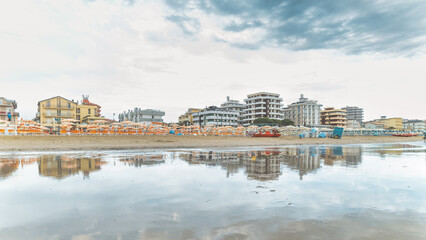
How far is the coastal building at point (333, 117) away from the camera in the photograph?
15485 centimetres

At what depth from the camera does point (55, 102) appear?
89750mm

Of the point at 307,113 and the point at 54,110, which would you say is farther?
the point at 307,113

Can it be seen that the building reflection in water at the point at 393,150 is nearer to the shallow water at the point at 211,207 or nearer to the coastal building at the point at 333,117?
the shallow water at the point at 211,207

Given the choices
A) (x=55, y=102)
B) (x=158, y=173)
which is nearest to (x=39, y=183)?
(x=158, y=173)

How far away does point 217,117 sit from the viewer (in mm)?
123625

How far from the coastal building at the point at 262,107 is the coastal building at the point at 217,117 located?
708 centimetres

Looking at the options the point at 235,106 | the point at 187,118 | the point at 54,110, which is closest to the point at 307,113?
the point at 235,106

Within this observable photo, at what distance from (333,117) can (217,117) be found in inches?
2999

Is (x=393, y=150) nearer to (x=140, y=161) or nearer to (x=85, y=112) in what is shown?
(x=140, y=161)

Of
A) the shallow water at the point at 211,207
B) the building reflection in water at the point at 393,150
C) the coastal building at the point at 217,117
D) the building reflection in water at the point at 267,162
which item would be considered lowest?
the building reflection in water at the point at 393,150

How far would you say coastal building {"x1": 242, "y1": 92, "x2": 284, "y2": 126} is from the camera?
131 meters

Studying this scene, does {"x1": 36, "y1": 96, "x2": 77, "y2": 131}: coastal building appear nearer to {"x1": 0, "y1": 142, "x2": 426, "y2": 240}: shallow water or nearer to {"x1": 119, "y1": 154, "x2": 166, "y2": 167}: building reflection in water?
{"x1": 119, "y1": 154, "x2": 166, "y2": 167}: building reflection in water

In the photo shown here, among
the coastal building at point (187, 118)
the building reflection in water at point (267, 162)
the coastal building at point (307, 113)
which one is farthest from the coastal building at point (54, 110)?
the coastal building at point (307, 113)

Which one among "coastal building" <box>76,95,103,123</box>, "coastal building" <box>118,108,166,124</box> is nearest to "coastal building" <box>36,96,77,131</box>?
"coastal building" <box>76,95,103,123</box>
